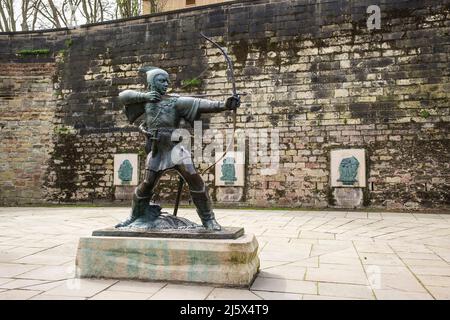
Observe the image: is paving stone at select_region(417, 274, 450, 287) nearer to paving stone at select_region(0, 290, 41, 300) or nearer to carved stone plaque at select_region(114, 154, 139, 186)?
paving stone at select_region(0, 290, 41, 300)

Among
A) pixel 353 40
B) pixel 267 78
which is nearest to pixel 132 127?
pixel 267 78

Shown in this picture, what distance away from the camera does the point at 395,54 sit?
363 inches

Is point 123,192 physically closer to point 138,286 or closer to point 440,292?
point 138,286

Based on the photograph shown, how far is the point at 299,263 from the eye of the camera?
3.88 meters

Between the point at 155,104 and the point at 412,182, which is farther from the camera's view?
the point at 412,182

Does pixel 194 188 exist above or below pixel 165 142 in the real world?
below

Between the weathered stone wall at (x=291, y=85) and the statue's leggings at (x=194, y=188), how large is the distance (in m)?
6.49

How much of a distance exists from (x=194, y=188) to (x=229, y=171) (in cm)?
669

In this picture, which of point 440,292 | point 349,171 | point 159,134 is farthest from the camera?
point 349,171

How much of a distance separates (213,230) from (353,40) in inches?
316

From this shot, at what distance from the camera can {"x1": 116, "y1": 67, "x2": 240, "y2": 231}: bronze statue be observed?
11.3ft

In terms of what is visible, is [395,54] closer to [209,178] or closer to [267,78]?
[267,78]

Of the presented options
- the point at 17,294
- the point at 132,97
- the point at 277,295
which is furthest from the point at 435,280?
the point at 17,294

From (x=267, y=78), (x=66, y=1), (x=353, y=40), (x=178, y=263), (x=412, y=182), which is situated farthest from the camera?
(x=66, y=1)
